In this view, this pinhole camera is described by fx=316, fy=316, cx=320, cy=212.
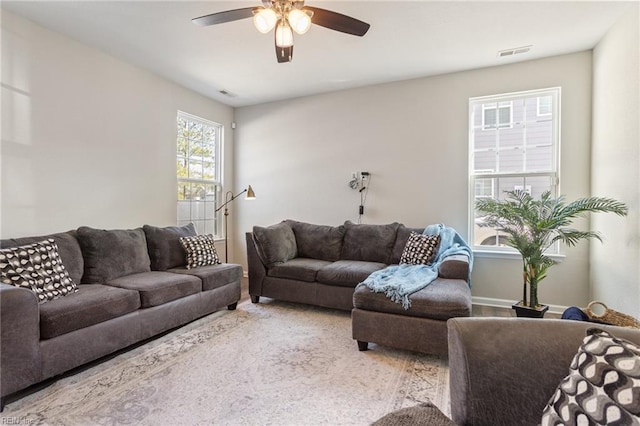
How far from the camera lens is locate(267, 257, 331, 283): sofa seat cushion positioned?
11.6 feet

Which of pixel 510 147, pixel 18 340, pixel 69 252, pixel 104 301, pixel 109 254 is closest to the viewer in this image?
pixel 18 340

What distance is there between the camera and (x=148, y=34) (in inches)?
118

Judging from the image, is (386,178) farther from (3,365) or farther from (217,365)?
(3,365)

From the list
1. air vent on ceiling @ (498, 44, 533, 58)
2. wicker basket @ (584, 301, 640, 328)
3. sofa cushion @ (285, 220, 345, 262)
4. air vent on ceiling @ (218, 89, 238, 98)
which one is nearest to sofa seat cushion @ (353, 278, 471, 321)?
wicker basket @ (584, 301, 640, 328)

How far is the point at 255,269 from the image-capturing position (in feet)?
12.6

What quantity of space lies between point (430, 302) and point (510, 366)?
1269 mm

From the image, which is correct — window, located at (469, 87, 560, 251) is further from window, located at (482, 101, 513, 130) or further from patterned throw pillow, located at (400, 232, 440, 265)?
patterned throw pillow, located at (400, 232, 440, 265)

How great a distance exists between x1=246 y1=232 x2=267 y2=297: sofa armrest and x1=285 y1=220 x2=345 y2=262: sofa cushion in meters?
0.62

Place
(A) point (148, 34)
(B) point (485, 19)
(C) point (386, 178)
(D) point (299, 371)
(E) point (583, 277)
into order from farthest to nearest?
(C) point (386, 178)
(E) point (583, 277)
(A) point (148, 34)
(B) point (485, 19)
(D) point (299, 371)

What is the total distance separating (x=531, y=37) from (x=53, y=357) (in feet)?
15.3

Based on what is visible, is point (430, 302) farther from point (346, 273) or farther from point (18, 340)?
point (18, 340)

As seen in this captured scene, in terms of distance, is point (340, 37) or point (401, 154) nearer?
point (340, 37)

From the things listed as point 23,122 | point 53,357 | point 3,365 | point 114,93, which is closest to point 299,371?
point 53,357

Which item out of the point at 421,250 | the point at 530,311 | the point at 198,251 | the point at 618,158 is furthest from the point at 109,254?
the point at 618,158
